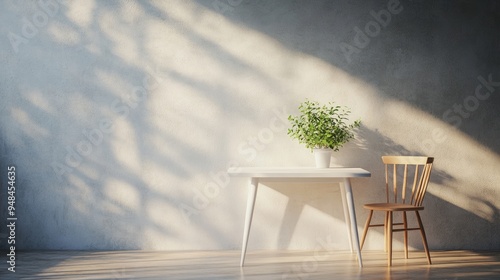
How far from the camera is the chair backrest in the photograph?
4.36 metres

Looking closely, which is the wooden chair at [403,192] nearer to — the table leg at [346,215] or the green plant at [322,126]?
the table leg at [346,215]

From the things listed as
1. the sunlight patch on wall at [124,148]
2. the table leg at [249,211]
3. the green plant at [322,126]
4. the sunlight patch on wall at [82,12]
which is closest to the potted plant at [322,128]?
the green plant at [322,126]

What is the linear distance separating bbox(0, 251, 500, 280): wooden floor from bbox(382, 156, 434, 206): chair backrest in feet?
1.52

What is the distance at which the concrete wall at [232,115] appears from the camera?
183 inches

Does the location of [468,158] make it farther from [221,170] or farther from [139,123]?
[139,123]

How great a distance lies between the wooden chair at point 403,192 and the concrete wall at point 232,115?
0.13 metres

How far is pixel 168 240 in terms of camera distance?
15.3 ft

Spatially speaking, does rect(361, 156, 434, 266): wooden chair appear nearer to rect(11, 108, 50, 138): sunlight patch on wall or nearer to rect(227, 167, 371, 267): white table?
rect(227, 167, 371, 267): white table

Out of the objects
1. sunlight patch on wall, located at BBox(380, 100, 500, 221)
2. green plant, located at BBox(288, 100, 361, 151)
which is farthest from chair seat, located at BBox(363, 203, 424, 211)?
sunlight patch on wall, located at BBox(380, 100, 500, 221)

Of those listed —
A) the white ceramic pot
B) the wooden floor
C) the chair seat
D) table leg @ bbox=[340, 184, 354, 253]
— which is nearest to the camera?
the wooden floor

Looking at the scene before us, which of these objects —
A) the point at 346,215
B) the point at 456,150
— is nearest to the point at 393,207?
the point at 346,215

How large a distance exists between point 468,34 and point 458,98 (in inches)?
21.0

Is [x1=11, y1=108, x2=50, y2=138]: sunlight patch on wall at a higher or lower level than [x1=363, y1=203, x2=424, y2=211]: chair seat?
higher

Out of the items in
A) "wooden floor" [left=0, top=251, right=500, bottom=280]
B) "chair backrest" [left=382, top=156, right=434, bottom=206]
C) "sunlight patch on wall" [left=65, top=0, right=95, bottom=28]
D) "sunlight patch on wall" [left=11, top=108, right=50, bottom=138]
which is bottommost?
"wooden floor" [left=0, top=251, right=500, bottom=280]
